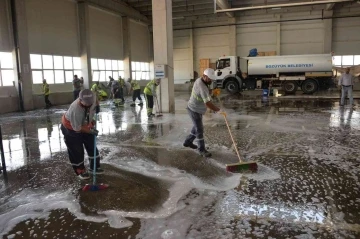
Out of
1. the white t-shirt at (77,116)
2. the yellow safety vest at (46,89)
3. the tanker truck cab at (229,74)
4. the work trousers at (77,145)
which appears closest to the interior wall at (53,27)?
the yellow safety vest at (46,89)

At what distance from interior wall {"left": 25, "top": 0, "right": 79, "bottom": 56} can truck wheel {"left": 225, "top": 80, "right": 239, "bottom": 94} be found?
10019mm

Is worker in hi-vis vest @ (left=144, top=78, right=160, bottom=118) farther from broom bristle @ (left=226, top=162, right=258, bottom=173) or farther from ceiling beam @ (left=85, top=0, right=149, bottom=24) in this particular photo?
ceiling beam @ (left=85, top=0, right=149, bottom=24)

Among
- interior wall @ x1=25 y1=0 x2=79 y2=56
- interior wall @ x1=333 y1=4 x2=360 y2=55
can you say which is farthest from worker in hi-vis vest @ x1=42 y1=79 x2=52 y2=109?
interior wall @ x1=333 y1=4 x2=360 y2=55

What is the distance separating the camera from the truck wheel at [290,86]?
19609 millimetres

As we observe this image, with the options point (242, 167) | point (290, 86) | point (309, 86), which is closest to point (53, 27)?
point (290, 86)

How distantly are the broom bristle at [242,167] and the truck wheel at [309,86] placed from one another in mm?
16126

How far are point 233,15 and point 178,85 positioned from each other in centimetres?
749

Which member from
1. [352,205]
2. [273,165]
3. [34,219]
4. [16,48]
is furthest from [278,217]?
[16,48]

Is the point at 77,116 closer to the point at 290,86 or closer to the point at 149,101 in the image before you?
the point at 149,101

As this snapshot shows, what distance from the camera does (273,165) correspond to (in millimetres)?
5234

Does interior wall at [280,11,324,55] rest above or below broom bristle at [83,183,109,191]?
above

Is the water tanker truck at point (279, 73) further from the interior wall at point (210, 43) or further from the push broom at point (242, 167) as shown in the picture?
the push broom at point (242, 167)

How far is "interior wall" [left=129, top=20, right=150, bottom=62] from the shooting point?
2570cm

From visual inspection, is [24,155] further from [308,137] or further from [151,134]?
[308,137]
